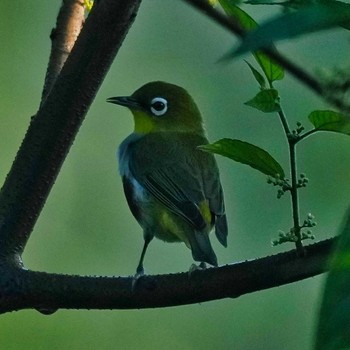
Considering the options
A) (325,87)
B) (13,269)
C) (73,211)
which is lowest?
(325,87)

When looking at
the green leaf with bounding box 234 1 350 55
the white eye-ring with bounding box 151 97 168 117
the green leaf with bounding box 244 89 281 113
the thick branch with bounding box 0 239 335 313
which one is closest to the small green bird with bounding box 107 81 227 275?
the white eye-ring with bounding box 151 97 168 117

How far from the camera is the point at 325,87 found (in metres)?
0.45

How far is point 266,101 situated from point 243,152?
0.06 metres

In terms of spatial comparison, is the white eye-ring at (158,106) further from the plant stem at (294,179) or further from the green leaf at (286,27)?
the green leaf at (286,27)

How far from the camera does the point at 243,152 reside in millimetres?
780

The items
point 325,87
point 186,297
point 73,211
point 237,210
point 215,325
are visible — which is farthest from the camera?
point 73,211

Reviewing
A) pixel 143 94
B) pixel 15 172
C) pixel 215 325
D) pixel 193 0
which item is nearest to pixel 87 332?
pixel 215 325

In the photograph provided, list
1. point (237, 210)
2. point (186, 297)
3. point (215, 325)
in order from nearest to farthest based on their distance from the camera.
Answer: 1. point (186, 297)
2. point (237, 210)
3. point (215, 325)

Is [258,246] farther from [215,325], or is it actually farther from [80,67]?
[80,67]

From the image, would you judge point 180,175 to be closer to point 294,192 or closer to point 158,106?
point 158,106

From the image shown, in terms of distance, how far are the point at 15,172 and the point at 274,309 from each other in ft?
5.50

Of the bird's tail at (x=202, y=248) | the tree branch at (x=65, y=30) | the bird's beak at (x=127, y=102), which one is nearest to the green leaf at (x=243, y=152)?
the tree branch at (x=65, y=30)

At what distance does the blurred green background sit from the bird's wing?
22cm

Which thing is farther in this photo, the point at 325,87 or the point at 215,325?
the point at 215,325
